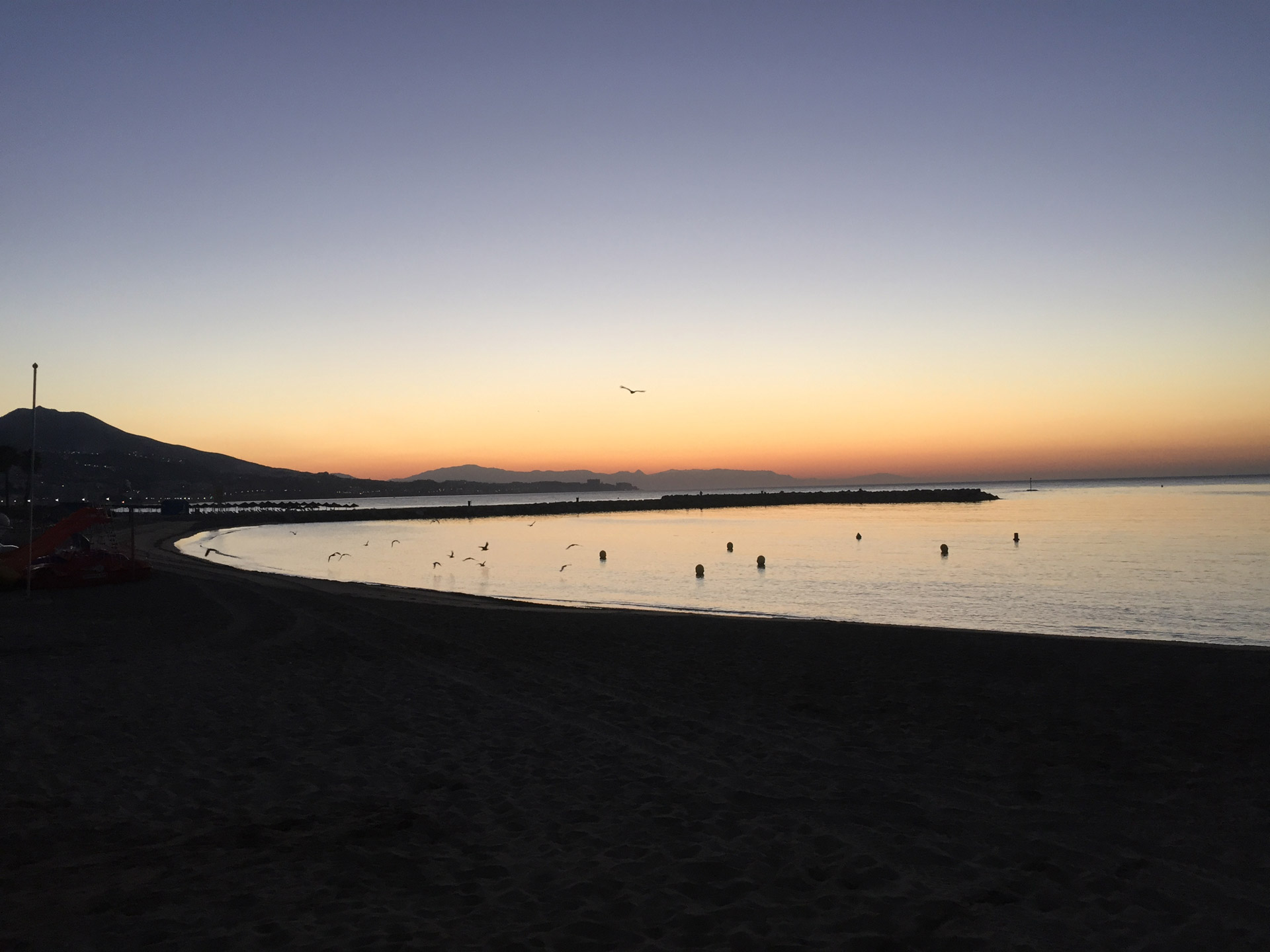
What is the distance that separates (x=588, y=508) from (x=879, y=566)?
10145 centimetres

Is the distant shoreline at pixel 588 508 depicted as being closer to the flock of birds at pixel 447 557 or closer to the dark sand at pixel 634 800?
the flock of birds at pixel 447 557

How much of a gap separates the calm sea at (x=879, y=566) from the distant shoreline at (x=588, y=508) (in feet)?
80.7

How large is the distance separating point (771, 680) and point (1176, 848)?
6.54 metres

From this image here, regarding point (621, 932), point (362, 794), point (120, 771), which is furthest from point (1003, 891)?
point (120, 771)

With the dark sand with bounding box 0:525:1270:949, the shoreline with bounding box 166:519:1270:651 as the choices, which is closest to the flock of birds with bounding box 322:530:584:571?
the shoreline with bounding box 166:519:1270:651

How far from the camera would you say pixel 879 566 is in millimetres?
39875

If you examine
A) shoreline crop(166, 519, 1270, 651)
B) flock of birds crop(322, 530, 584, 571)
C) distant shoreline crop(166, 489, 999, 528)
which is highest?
distant shoreline crop(166, 489, 999, 528)

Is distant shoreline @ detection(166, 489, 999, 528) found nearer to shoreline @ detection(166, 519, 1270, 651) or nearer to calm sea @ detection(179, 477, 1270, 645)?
calm sea @ detection(179, 477, 1270, 645)

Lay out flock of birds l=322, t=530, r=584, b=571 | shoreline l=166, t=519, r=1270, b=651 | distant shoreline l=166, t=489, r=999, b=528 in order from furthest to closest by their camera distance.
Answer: distant shoreline l=166, t=489, r=999, b=528 < flock of birds l=322, t=530, r=584, b=571 < shoreline l=166, t=519, r=1270, b=651

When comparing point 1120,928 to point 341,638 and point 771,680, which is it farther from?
point 341,638

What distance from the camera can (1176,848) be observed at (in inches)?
234

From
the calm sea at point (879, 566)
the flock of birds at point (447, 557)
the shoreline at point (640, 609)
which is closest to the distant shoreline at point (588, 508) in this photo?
the calm sea at point (879, 566)

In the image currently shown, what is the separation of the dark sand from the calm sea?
1192cm

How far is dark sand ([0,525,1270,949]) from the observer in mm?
4812
